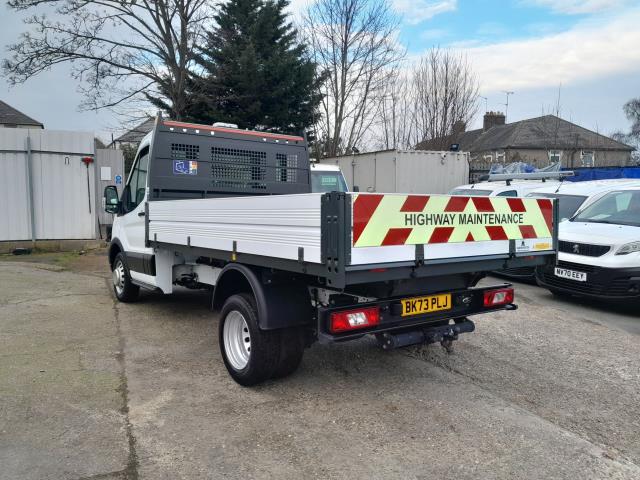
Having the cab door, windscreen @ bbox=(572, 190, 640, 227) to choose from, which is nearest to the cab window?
the cab door

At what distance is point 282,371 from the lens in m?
4.38

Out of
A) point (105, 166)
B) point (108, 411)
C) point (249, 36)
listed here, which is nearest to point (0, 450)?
point (108, 411)

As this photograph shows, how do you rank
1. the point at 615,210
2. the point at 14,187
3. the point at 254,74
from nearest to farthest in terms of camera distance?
the point at 615,210 → the point at 14,187 → the point at 254,74

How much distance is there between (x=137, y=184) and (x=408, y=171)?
37.3 ft

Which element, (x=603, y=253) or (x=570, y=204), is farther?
(x=570, y=204)

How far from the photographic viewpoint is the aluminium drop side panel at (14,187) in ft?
43.1

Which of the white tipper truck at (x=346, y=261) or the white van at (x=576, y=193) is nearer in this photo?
the white tipper truck at (x=346, y=261)

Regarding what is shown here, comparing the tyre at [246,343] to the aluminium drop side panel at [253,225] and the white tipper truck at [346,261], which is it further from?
the aluminium drop side panel at [253,225]

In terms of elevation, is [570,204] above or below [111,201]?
below

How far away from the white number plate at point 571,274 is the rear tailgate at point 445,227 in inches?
132

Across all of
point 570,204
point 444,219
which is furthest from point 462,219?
point 570,204

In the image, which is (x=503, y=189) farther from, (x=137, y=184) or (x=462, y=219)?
(x=462, y=219)

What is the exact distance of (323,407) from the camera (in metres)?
4.05

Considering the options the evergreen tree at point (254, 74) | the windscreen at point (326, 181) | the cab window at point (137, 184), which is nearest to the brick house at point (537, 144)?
the evergreen tree at point (254, 74)
